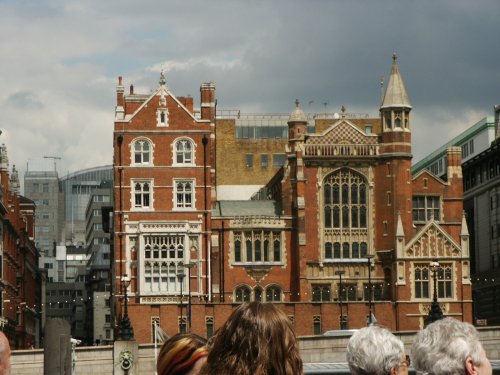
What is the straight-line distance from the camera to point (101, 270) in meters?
169

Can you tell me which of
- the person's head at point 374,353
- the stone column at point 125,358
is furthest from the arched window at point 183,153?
the person's head at point 374,353

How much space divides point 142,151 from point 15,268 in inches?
894

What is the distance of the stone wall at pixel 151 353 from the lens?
186 ft

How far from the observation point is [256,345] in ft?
23.6

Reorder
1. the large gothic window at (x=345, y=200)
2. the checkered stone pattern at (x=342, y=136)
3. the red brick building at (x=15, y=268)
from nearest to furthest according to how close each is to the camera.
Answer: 1. the large gothic window at (x=345, y=200)
2. the checkered stone pattern at (x=342, y=136)
3. the red brick building at (x=15, y=268)

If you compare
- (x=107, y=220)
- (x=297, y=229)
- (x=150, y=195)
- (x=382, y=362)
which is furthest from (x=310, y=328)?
(x=382, y=362)

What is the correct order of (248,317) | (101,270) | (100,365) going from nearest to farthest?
(248,317) < (100,365) < (101,270)

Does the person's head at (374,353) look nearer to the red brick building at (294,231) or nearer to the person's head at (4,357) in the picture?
the person's head at (4,357)

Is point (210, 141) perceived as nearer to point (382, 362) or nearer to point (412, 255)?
point (412, 255)

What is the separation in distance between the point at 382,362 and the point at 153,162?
7576 centimetres

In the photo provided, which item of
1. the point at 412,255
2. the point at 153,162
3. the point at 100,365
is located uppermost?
the point at 153,162

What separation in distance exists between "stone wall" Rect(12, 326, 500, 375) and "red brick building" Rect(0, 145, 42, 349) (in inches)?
1075

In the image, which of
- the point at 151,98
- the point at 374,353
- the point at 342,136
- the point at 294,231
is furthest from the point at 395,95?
the point at 374,353

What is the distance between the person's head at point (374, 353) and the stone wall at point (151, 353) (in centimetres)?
4836
